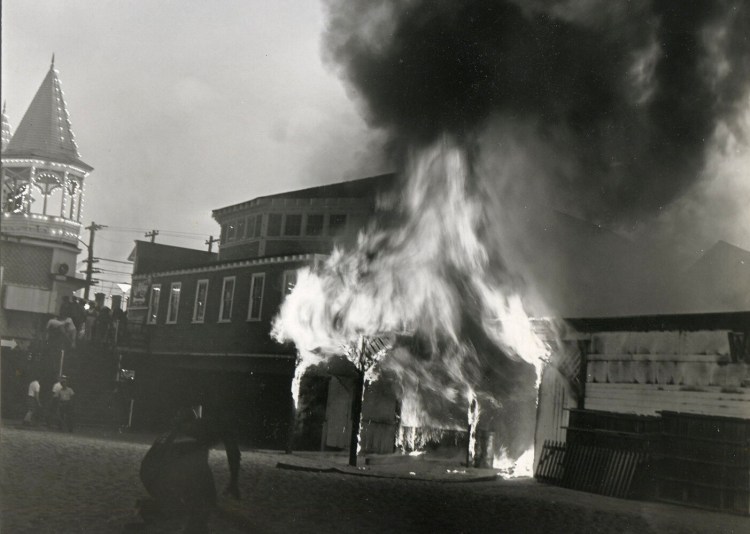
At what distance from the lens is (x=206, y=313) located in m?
14.3

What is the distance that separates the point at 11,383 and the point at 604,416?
37.1 ft

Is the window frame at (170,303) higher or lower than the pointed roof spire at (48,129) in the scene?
lower

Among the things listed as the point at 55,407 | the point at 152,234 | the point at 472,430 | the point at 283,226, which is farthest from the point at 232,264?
the point at 472,430

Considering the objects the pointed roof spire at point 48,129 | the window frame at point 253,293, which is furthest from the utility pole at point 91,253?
the window frame at point 253,293

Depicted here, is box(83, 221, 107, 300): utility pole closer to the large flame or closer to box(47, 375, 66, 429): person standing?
box(47, 375, 66, 429): person standing

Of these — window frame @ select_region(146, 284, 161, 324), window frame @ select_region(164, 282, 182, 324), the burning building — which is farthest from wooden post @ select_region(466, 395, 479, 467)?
window frame @ select_region(146, 284, 161, 324)

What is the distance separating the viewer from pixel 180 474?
6297 mm

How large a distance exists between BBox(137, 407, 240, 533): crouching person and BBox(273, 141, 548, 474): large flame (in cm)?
946

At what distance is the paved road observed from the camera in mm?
6969

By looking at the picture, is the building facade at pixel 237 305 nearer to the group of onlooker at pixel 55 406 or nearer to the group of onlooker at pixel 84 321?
the group of onlooker at pixel 84 321

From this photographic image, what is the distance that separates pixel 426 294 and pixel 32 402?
8.43 meters

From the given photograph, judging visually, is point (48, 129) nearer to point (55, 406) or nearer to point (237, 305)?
point (237, 305)

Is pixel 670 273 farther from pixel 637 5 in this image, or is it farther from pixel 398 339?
pixel 398 339

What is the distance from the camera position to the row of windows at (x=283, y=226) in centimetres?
1120
